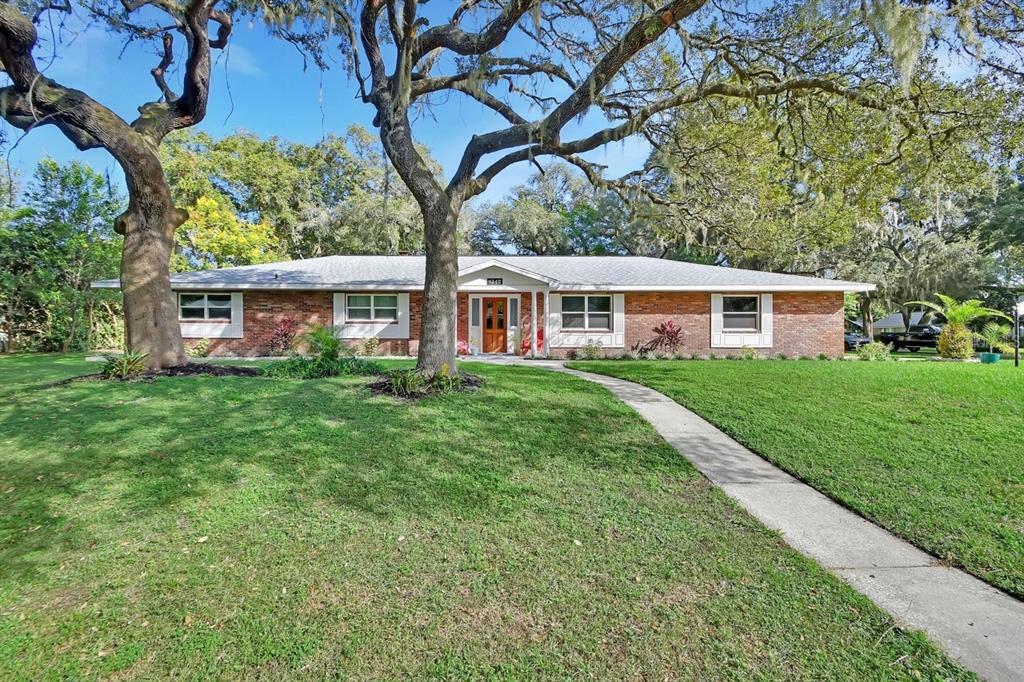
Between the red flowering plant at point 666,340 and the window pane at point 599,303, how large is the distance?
5.96 feet

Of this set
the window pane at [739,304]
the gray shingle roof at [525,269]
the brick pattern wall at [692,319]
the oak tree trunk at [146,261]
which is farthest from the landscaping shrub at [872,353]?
the oak tree trunk at [146,261]

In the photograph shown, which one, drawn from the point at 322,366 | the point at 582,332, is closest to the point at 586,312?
the point at 582,332

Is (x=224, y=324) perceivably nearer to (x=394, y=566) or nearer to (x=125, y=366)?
(x=125, y=366)

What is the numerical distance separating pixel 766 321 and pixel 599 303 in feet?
A: 18.2

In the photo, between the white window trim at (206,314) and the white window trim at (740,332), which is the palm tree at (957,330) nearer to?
the white window trim at (740,332)

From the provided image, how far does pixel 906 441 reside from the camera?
525 cm

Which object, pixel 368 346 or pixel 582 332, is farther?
pixel 582 332

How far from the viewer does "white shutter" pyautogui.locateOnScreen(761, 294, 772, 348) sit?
1551 centimetres

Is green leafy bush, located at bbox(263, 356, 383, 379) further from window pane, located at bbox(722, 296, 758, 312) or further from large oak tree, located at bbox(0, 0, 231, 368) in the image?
window pane, located at bbox(722, 296, 758, 312)

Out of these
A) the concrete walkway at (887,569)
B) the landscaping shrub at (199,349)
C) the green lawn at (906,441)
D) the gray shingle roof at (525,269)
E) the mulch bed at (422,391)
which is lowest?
the concrete walkway at (887,569)

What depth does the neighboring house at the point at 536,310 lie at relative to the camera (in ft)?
49.8

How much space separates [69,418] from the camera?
5453 mm

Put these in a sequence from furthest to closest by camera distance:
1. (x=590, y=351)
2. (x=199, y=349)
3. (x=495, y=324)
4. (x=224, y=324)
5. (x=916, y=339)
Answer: (x=916, y=339), (x=495, y=324), (x=224, y=324), (x=590, y=351), (x=199, y=349)

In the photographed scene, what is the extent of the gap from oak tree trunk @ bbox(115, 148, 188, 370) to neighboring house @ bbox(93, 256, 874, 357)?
21.6 ft
